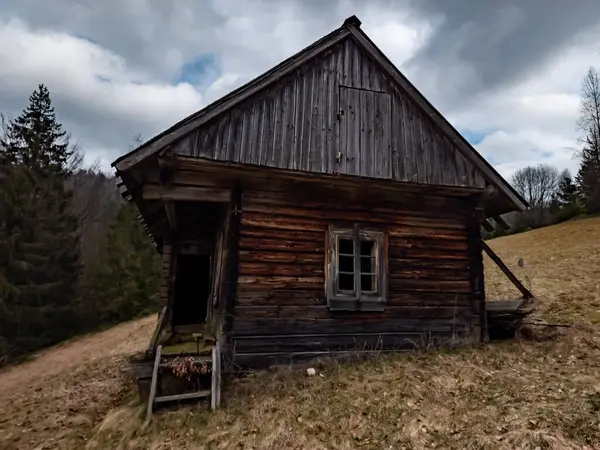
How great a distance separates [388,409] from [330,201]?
168 inches

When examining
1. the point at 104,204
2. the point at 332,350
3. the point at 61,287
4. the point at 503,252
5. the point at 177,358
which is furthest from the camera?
the point at 104,204

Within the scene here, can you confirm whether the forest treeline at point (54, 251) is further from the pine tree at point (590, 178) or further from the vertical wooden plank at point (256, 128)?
the pine tree at point (590, 178)

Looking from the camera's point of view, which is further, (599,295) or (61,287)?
(61,287)

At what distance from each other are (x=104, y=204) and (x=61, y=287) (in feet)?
47.5

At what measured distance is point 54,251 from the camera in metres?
24.9

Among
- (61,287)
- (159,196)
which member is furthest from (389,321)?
(61,287)

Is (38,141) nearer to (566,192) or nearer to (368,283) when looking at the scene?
(368,283)

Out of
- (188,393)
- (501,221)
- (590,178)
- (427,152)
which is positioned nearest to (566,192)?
(590,178)

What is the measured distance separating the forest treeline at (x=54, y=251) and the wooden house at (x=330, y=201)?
56.1 feet

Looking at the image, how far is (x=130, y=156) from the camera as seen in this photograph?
296 inches

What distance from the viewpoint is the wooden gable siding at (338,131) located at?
27.3 feet

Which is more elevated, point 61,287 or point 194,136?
point 194,136

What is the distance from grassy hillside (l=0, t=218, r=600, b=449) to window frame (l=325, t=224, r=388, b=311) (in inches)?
42.8

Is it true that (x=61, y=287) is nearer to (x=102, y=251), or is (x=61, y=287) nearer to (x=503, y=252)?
(x=102, y=251)
